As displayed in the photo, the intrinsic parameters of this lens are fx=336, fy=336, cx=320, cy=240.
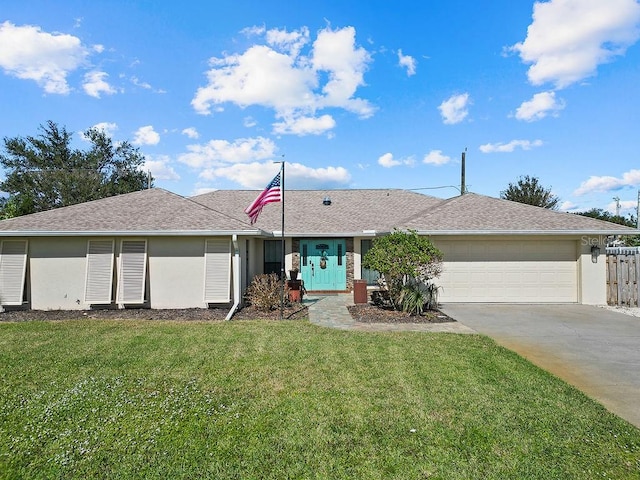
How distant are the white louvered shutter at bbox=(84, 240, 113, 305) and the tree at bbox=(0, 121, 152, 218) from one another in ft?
67.9

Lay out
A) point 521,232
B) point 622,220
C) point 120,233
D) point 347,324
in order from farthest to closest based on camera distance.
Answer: point 622,220 → point 521,232 → point 120,233 → point 347,324

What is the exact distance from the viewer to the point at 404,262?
9578mm

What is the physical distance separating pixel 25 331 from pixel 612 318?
14791mm

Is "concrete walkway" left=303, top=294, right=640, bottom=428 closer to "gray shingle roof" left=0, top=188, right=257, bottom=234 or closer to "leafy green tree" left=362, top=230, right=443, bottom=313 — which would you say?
"leafy green tree" left=362, top=230, right=443, bottom=313

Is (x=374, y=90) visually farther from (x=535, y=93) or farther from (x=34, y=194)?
(x=34, y=194)

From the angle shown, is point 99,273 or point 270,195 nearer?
point 270,195

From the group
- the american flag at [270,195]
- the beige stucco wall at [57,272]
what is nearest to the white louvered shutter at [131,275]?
the beige stucco wall at [57,272]

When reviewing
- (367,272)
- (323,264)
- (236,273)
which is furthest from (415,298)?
(323,264)

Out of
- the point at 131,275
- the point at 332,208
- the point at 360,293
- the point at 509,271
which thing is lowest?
the point at 360,293

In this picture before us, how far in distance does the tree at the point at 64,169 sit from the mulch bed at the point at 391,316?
2660 cm

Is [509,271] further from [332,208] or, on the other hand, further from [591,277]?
[332,208]

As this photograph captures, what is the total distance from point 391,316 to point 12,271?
1130 cm

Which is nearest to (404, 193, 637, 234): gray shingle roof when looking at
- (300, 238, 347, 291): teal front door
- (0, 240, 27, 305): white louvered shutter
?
(300, 238, 347, 291): teal front door

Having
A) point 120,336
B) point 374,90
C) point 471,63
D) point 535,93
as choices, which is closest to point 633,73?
point 535,93
